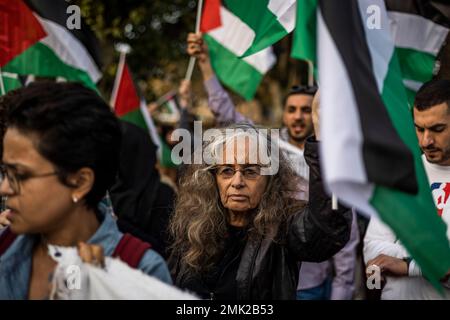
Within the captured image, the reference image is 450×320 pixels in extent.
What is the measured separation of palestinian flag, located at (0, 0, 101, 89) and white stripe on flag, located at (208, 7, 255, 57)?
47.7 inches

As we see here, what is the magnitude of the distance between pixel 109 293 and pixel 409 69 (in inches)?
135

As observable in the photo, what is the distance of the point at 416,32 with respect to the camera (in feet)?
17.2

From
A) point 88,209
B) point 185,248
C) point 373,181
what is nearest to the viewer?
point 373,181

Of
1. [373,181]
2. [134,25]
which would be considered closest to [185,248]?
[373,181]

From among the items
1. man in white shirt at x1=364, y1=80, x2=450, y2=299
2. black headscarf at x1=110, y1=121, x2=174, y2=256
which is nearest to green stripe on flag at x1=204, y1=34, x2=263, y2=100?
black headscarf at x1=110, y1=121, x2=174, y2=256

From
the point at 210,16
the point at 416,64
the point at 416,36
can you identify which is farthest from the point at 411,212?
the point at 210,16

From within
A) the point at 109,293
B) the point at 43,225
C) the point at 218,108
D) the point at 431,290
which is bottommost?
the point at 431,290

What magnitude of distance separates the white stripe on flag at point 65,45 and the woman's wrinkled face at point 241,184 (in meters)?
2.20

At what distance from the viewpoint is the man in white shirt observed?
11.7ft

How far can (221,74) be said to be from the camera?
6398 mm

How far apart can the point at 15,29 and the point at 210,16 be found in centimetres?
181

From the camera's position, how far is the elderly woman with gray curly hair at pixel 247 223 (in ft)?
9.93
